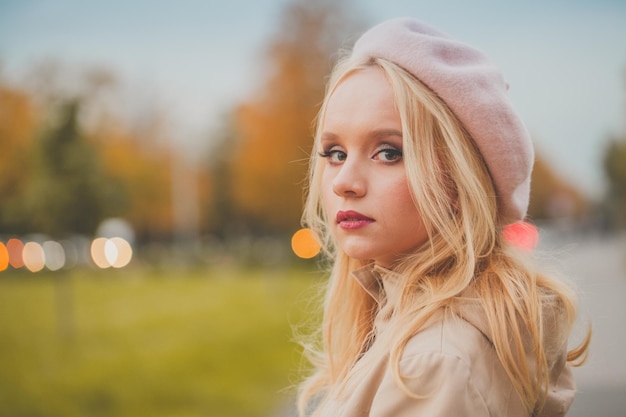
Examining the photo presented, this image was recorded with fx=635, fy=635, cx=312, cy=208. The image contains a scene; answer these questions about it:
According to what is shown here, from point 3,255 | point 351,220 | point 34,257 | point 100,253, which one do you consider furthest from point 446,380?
point 100,253

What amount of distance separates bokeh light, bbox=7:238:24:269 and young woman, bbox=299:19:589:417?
22822 mm

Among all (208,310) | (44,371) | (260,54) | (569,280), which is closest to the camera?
(569,280)

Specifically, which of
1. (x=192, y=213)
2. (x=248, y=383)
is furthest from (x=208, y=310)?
(x=192, y=213)

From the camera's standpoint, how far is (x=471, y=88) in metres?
1.75

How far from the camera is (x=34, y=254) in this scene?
1013 inches

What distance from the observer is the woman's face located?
176cm

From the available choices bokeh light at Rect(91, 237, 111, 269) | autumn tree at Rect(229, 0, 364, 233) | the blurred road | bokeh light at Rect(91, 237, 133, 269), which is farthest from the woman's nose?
bokeh light at Rect(91, 237, 111, 269)

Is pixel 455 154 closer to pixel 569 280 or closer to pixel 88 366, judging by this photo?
pixel 569 280

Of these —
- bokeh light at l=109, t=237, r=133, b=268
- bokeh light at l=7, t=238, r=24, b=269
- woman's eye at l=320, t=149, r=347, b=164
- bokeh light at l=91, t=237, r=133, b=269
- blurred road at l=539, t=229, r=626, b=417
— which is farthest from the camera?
bokeh light at l=109, t=237, r=133, b=268

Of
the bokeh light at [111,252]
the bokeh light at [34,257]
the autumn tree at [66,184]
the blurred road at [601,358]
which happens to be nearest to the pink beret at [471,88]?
the blurred road at [601,358]

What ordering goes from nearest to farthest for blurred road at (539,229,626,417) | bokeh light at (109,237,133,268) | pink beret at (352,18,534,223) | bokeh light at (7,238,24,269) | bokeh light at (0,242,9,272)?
pink beret at (352,18,534,223) < blurred road at (539,229,626,417) < bokeh light at (7,238,24,269) < bokeh light at (0,242,9,272) < bokeh light at (109,237,133,268)

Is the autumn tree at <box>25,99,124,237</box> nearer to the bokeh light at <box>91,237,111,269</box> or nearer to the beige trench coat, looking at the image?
the beige trench coat

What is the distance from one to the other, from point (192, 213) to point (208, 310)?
28.7m

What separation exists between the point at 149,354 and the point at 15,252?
A: 1753 cm
